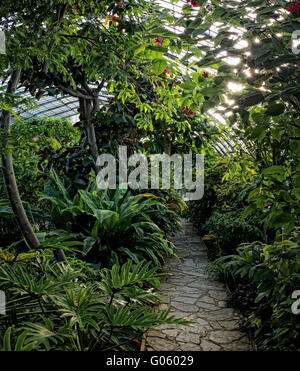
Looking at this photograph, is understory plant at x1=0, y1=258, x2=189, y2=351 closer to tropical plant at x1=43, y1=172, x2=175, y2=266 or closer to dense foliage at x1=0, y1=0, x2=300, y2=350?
dense foliage at x1=0, y1=0, x2=300, y2=350

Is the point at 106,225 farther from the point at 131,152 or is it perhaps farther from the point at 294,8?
the point at 294,8

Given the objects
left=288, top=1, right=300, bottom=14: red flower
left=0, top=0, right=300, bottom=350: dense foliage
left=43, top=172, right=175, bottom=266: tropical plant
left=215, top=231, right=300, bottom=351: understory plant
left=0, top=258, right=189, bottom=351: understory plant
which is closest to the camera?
left=288, top=1, right=300, bottom=14: red flower

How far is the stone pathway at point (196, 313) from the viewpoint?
234 cm

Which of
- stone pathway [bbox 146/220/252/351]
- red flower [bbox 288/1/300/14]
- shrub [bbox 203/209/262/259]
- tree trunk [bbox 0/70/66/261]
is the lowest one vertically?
stone pathway [bbox 146/220/252/351]

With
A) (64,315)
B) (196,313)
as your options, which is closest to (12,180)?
(64,315)

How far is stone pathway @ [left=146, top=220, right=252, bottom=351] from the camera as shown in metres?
2.34

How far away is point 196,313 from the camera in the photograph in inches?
114

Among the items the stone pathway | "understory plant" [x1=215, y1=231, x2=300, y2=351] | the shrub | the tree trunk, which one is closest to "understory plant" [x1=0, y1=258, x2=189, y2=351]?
the tree trunk

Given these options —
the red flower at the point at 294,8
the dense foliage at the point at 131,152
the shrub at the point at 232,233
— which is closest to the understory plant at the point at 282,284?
the dense foliage at the point at 131,152

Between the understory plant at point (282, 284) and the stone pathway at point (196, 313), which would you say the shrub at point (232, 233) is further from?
the understory plant at point (282, 284)

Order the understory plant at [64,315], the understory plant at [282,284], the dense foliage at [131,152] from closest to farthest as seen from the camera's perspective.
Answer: the dense foliage at [131,152] < the understory plant at [64,315] < the understory plant at [282,284]

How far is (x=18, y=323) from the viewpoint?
1.60m

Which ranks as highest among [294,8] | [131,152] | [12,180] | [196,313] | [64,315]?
[294,8]

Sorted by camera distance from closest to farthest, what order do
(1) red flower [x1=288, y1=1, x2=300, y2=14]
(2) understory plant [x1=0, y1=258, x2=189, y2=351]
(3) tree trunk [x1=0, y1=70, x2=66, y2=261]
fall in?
1. (1) red flower [x1=288, y1=1, x2=300, y2=14]
2. (2) understory plant [x1=0, y1=258, x2=189, y2=351]
3. (3) tree trunk [x1=0, y1=70, x2=66, y2=261]
